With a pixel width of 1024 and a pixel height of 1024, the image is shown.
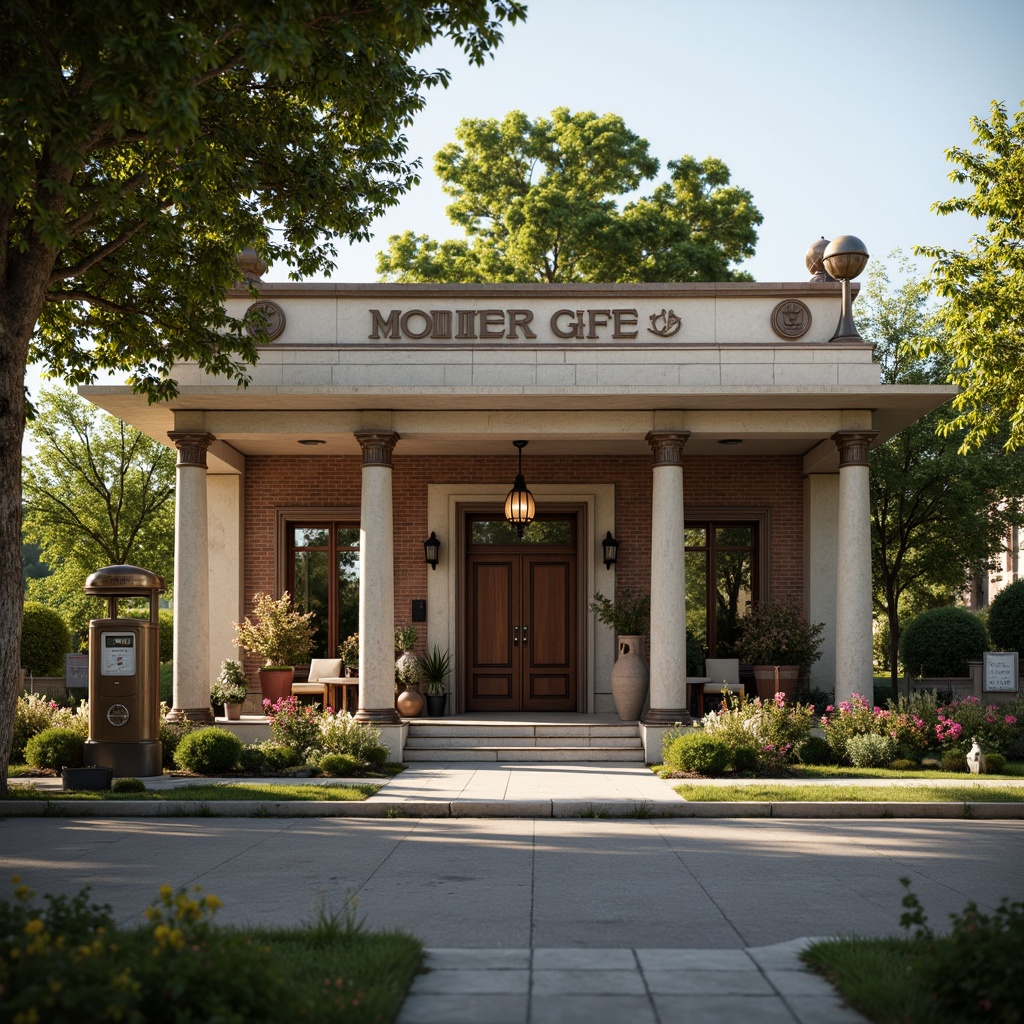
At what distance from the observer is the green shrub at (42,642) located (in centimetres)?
2197

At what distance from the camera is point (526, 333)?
659 inches

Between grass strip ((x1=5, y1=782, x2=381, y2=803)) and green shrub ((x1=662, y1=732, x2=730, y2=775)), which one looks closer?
grass strip ((x1=5, y1=782, x2=381, y2=803))

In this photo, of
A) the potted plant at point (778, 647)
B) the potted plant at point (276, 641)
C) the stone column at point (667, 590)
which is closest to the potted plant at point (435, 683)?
the potted plant at point (276, 641)

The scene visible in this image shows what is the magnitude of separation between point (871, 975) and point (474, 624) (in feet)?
46.3

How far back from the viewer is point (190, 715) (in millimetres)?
15586

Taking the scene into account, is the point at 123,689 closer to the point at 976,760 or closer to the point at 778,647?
the point at 778,647

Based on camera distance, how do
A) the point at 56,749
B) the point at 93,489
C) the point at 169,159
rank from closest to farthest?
the point at 169,159 → the point at 56,749 → the point at 93,489

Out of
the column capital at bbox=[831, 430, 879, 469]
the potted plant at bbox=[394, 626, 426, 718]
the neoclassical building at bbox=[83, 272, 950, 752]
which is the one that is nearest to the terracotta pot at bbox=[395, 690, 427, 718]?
the potted plant at bbox=[394, 626, 426, 718]

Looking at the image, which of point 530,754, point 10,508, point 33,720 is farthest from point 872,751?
point 33,720

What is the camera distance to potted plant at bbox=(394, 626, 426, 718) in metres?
17.3

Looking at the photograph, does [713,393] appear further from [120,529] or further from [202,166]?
[120,529]

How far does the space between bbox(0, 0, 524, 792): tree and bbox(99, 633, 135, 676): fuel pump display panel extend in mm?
2359

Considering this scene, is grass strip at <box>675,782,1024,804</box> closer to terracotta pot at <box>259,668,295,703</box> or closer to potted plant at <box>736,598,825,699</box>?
potted plant at <box>736,598,825,699</box>

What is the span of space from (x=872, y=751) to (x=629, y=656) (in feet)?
→ 12.6
